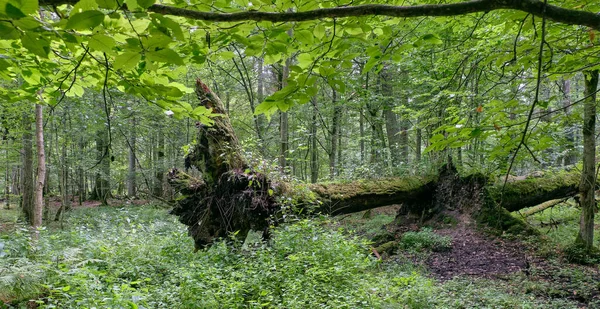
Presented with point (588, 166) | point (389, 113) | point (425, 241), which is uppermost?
point (389, 113)

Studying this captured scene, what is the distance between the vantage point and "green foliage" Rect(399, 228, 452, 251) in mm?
7082

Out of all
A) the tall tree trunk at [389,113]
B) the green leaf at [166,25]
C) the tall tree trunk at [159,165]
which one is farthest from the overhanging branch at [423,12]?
the tall tree trunk at [159,165]

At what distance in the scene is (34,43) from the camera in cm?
113

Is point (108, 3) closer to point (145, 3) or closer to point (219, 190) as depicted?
point (145, 3)

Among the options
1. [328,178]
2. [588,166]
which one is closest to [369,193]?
[328,178]

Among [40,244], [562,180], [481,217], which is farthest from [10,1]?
[562,180]

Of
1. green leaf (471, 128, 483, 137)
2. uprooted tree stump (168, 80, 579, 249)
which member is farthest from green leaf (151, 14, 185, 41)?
uprooted tree stump (168, 80, 579, 249)

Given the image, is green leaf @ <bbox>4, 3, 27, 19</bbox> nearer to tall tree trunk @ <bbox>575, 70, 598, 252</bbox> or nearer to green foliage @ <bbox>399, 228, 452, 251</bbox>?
tall tree trunk @ <bbox>575, 70, 598, 252</bbox>

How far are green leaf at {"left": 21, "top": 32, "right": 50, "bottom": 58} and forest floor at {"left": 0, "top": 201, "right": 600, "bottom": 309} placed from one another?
7.28 feet

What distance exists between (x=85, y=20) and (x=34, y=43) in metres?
0.25

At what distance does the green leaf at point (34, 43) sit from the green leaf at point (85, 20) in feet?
0.72

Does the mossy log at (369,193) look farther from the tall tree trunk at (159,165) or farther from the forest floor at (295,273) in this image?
the tall tree trunk at (159,165)

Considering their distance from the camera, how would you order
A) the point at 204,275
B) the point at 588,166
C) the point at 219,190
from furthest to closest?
the point at 219,190 < the point at 588,166 < the point at 204,275

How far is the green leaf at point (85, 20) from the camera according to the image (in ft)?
3.35
